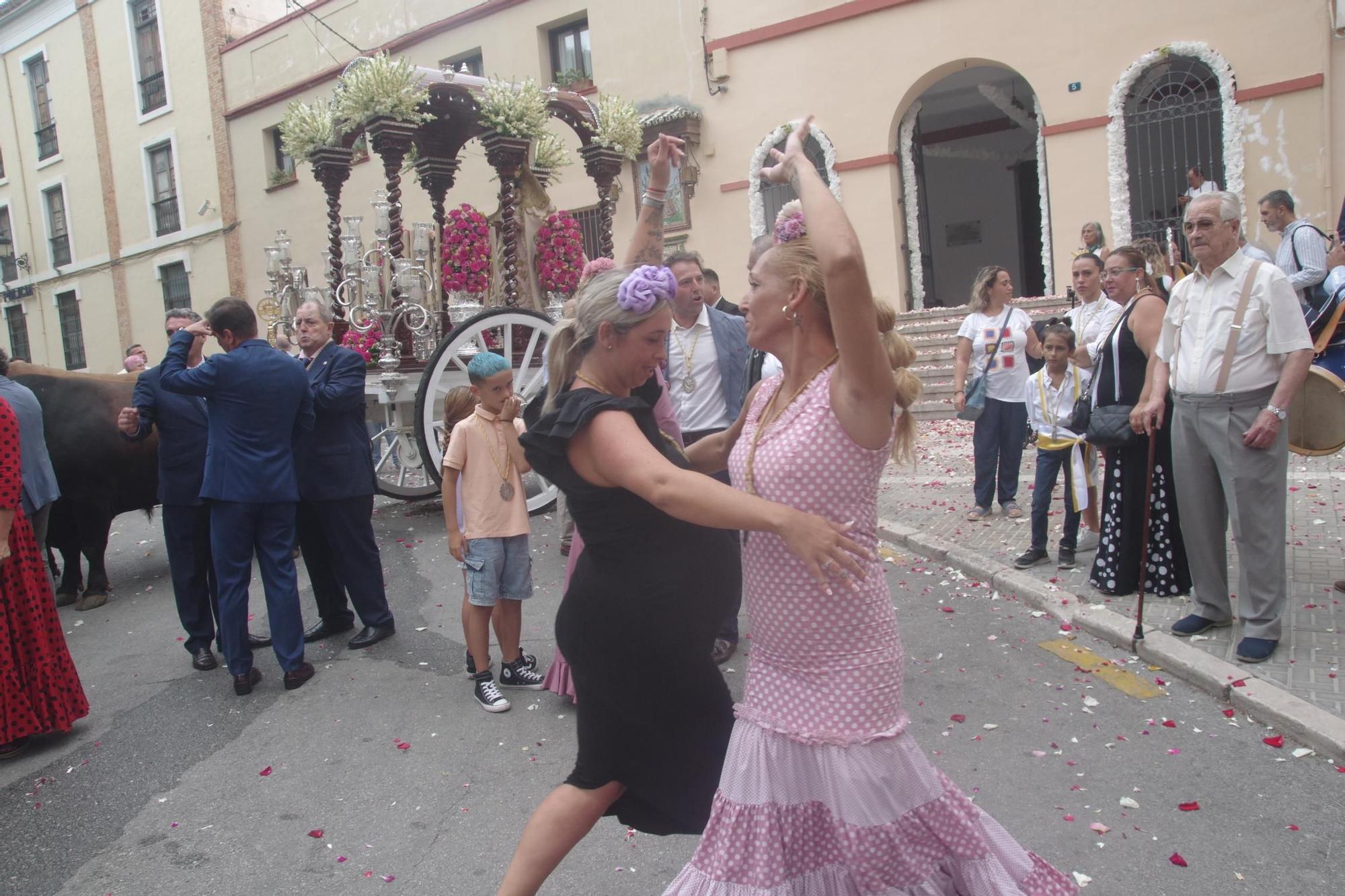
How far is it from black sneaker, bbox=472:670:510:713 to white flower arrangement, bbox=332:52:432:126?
5.00 metres

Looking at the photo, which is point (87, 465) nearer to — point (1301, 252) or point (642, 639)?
point (642, 639)

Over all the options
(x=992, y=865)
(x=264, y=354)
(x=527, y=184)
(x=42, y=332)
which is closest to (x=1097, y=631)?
(x=992, y=865)

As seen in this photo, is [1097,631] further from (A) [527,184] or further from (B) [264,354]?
(A) [527,184]

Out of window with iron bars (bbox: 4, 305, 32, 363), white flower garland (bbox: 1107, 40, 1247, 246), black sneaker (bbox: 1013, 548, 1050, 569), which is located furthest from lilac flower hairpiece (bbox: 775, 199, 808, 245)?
window with iron bars (bbox: 4, 305, 32, 363)

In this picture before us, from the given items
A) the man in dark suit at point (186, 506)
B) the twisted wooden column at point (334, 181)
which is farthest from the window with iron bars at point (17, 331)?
the man in dark suit at point (186, 506)

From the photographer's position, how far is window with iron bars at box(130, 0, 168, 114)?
23.5 meters

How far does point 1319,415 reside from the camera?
4.67 m

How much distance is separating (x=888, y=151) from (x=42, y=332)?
24.3m

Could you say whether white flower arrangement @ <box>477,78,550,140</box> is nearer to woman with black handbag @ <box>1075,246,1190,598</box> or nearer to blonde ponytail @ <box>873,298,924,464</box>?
woman with black handbag @ <box>1075,246,1190,598</box>

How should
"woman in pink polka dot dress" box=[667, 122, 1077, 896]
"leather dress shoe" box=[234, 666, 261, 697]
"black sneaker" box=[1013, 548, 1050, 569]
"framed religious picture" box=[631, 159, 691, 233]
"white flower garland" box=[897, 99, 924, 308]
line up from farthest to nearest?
"framed religious picture" box=[631, 159, 691, 233] → "white flower garland" box=[897, 99, 924, 308] → "black sneaker" box=[1013, 548, 1050, 569] → "leather dress shoe" box=[234, 666, 261, 697] → "woman in pink polka dot dress" box=[667, 122, 1077, 896]

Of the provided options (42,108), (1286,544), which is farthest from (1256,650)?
(42,108)

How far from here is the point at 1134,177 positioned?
512 inches

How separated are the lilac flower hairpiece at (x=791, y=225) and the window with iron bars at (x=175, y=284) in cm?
2463

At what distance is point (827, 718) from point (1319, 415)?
147 inches
